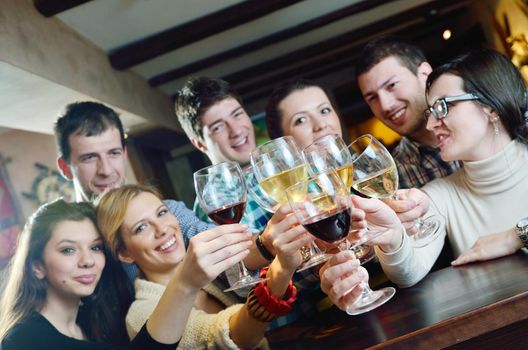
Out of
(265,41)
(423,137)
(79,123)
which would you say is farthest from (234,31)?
(79,123)

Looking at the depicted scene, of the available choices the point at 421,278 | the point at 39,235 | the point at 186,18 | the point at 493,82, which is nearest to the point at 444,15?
the point at 186,18

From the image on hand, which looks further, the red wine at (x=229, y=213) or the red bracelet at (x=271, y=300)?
the red bracelet at (x=271, y=300)

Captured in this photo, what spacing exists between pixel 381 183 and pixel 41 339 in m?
0.89

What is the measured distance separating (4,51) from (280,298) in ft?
5.61

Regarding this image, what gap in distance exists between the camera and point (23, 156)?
59.1 inches

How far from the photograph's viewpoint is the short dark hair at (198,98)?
2021 mm

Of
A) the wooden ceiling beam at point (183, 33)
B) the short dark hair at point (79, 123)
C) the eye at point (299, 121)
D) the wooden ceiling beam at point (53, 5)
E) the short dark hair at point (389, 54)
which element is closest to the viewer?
the short dark hair at point (79, 123)

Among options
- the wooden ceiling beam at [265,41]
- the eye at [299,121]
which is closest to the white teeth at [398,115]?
the eye at [299,121]

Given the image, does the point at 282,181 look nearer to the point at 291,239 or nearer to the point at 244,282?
the point at 291,239

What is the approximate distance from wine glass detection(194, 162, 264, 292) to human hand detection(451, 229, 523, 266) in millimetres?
635

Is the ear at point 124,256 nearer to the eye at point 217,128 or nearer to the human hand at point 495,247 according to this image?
the eye at point 217,128

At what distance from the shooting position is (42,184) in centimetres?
148

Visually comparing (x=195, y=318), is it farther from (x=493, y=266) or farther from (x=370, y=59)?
(x=370, y=59)

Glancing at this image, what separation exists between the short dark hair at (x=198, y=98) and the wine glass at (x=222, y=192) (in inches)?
37.6
